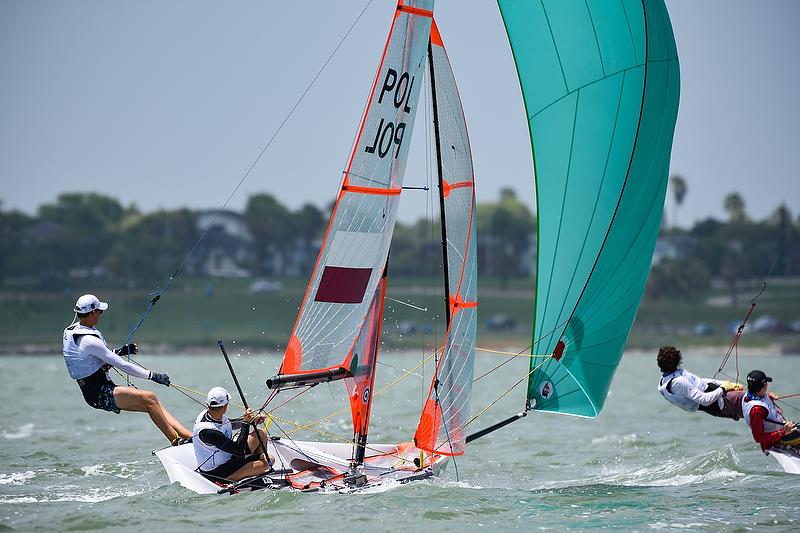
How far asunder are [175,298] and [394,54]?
70.3m

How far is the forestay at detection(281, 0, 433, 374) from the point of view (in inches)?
356

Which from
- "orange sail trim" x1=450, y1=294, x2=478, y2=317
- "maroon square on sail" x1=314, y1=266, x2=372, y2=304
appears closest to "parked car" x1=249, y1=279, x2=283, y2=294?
"orange sail trim" x1=450, y1=294, x2=478, y2=317

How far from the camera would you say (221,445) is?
30.2 ft

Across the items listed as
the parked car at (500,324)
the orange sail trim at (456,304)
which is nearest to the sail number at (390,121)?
the orange sail trim at (456,304)

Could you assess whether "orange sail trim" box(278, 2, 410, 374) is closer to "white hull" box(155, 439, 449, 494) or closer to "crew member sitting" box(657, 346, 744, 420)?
"white hull" box(155, 439, 449, 494)

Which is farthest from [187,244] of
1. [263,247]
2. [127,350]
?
[127,350]

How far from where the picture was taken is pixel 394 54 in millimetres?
9039

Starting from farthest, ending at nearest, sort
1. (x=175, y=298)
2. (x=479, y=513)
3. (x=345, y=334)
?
1. (x=175, y=298)
2. (x=345, y=334)
3. (x=479, y=513)

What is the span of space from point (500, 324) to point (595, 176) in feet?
211

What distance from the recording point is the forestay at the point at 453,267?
9695 millimetres

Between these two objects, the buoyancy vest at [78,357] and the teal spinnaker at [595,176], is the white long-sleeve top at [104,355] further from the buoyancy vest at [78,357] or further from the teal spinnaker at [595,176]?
the teal spinnaker at [595,176]

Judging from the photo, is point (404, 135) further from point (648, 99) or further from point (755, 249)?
point (755, 249)

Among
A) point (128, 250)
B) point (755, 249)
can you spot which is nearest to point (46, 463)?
point (128, 250)

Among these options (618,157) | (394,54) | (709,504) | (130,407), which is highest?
(394,54)
